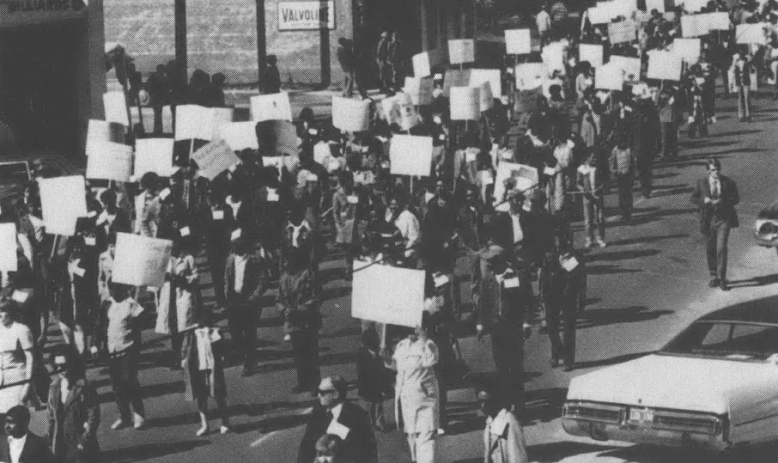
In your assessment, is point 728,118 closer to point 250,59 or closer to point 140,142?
point 250,59

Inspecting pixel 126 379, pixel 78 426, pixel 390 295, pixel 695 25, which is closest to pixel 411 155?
pixel 126 379

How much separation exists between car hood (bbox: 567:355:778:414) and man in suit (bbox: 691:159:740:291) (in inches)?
268

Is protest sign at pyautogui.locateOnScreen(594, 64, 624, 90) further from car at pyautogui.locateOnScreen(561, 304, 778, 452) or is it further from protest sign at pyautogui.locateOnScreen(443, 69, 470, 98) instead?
car at pyautogui.locateOnScreen(561, 304, 778, 452)

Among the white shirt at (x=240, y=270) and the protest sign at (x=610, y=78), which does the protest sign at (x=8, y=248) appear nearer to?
the white shirt at (x=240, y=270)

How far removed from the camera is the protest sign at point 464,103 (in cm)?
2620

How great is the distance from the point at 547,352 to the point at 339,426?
23.9 feet

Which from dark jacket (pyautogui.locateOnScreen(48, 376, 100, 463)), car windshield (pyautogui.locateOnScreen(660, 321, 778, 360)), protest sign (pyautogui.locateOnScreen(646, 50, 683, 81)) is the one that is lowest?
dark jacket (pyautogui.locateOnScreen(48, 376, 100, 463))

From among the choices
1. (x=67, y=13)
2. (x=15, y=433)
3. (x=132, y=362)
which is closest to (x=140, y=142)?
(x=132, y=362)

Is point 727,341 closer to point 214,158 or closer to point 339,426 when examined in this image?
point 339,426

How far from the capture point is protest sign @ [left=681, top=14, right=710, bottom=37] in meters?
36.8

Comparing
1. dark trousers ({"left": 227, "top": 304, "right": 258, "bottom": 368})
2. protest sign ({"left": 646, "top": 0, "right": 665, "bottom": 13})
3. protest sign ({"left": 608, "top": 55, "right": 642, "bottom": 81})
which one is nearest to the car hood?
dark trousers ({"left": 227, "top": 304, "right": 258, "bottom": 368})

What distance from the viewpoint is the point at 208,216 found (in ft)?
67.9

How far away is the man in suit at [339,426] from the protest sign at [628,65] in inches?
713

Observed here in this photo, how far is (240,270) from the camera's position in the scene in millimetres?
18359
